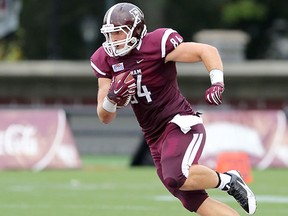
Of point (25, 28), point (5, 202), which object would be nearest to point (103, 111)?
point (5, 202)

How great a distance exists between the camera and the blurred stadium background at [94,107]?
13969 mm

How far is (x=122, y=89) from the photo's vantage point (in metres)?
8.61

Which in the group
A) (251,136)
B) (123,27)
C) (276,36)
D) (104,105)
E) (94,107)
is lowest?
(276,36)

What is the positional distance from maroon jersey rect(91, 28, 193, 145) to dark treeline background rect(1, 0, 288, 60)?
1123 inches

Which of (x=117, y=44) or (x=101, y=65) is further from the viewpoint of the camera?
(x=101, y=65)

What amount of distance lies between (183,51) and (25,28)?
31.0 m

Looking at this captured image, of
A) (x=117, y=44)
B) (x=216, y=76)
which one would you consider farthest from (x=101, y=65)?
(x=216, y=76)

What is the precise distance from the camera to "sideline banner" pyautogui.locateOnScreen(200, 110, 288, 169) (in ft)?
58.1

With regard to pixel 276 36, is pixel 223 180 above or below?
above

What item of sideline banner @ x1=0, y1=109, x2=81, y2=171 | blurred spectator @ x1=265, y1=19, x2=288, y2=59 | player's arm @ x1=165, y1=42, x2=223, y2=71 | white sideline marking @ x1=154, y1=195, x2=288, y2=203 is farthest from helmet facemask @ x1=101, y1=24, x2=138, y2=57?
blurred spectator @ x1=265, y1=19, x2=288, y2=59

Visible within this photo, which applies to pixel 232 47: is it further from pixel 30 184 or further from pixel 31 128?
pixel 30 184

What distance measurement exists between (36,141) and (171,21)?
21.6m

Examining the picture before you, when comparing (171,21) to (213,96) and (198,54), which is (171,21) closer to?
(198,54)

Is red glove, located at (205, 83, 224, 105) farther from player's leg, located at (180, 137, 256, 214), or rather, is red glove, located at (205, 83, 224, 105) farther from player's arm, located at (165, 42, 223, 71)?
player's leg, located at (180, 137, 256, 214)
